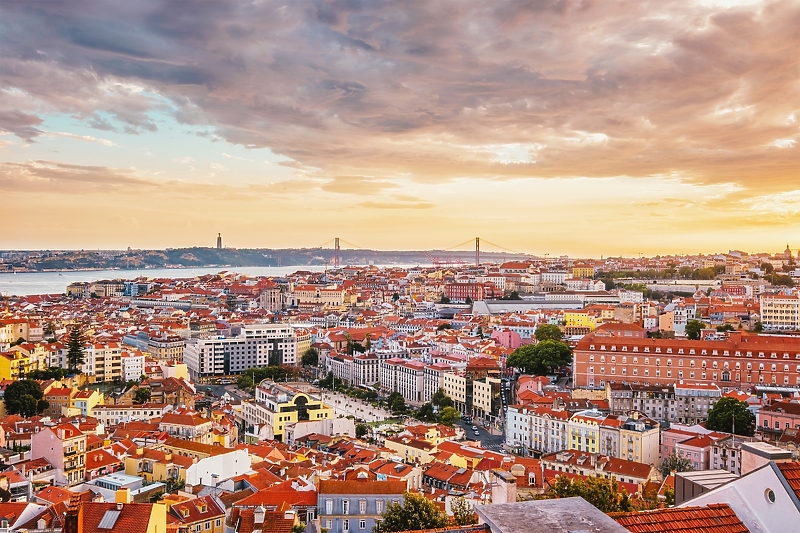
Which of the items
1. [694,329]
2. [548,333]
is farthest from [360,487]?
[694,329]

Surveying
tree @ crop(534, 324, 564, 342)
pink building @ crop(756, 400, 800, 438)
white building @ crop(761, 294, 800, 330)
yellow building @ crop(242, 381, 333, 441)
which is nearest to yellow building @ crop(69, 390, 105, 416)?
yellow building @ crop(242, 381, 333, 441)

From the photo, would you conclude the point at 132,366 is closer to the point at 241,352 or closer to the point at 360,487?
the point at 241,352

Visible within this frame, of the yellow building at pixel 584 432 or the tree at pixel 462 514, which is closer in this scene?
the tree at pixel 462 514

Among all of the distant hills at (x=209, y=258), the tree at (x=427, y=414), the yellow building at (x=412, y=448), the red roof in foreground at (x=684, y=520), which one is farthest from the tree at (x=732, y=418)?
the distant hills at (x=209, y=258)

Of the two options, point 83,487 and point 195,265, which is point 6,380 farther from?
point 195,265

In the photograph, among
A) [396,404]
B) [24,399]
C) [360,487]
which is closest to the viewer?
[360,487]

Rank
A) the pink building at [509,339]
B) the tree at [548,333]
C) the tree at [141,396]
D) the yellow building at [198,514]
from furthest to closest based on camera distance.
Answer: the pink building at [509,339], the tree at [548,333], the tree at [141,396], the yellow building at [198,514]

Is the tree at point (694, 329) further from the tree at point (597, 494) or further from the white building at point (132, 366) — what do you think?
the tree at point (597, 494)
